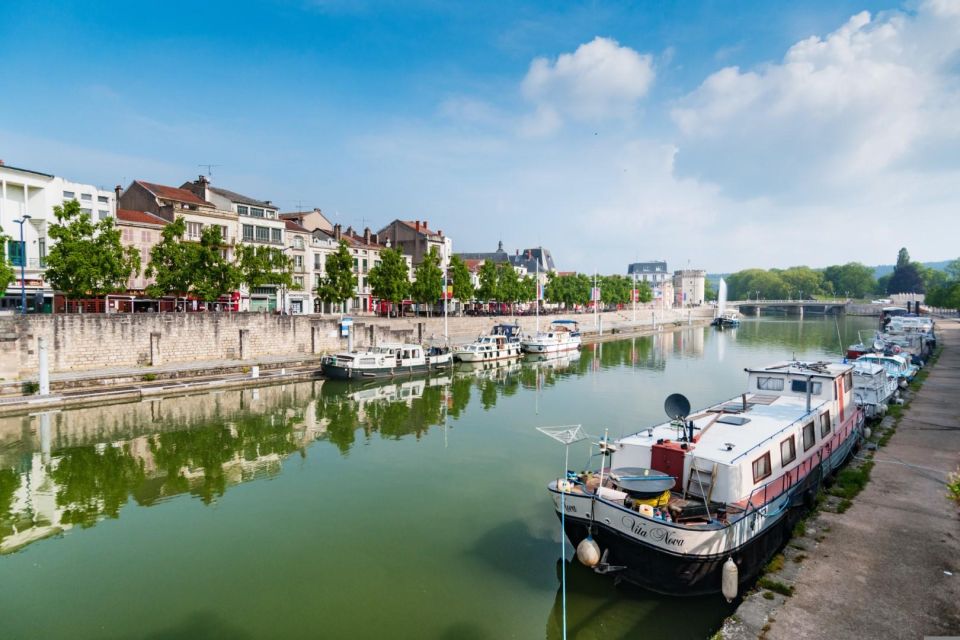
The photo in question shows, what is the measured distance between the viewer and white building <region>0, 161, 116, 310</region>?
44500mm

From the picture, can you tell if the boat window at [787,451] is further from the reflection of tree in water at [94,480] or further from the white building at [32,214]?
the white building at [32,214]

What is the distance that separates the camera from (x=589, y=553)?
37.8 feet

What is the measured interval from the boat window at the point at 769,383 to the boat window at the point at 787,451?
4853 millimetres

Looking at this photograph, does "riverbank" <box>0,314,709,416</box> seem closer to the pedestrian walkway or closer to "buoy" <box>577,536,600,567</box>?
"buoy" <box>577,536,600,567</box>

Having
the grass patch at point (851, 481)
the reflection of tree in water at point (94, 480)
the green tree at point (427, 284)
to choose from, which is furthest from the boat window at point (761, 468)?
the green tree at point (427, 284)

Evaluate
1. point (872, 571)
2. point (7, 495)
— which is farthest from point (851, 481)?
point (7, 495)

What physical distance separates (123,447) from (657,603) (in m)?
23.2

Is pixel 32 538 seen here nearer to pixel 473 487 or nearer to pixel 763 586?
pixel 473 487

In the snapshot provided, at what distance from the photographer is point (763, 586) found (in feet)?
34.9

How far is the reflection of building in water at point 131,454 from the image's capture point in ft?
57.3

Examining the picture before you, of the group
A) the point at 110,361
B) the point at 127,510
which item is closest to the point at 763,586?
the point at 127,510

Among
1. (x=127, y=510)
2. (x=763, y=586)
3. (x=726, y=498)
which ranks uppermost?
(x=726, y=498)

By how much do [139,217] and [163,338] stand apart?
69.1ft

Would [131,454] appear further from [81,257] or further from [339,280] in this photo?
[339,280]
